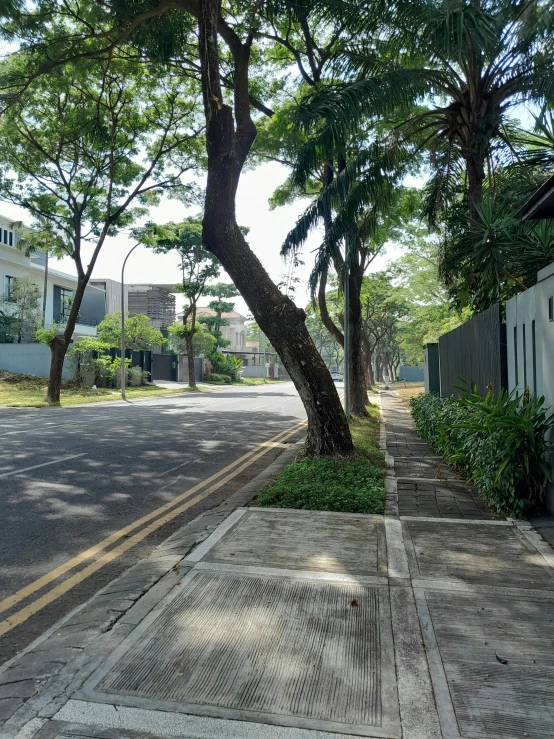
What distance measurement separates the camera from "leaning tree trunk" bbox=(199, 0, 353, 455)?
9.32 m

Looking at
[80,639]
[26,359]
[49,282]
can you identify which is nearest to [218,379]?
[49,282]

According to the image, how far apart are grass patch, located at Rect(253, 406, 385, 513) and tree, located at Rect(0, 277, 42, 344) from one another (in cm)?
3634

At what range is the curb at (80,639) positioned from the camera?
2883mm

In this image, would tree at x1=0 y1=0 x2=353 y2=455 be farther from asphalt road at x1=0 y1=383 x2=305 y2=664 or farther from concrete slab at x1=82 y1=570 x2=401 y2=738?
concrete slab at x1=82 y1=570 x2=401 y2=738

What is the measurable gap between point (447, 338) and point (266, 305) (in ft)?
21.0

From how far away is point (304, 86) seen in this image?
16.8 m

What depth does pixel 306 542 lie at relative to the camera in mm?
5371

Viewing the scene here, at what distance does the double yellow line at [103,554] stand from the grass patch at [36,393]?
17.4 metres

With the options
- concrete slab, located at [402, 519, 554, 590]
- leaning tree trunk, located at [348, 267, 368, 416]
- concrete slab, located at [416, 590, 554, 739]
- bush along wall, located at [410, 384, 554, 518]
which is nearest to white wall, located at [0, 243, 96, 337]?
leaning tree trunk, located at [348, 267, 368, 416]

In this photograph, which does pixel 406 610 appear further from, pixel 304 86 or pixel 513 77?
pixel 304 86

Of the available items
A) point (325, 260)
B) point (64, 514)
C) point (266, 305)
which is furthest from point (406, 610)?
point (325, 260)

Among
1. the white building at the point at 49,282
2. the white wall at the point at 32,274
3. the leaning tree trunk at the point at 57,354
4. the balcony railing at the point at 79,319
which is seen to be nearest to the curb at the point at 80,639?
the leaning tree trunk at the point at 57,354

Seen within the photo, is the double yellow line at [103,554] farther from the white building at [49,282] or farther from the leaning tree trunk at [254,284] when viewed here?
the white building at [49,282]

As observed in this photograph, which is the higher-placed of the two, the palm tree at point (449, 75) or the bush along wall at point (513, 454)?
the palm tree at point (449, 75)
